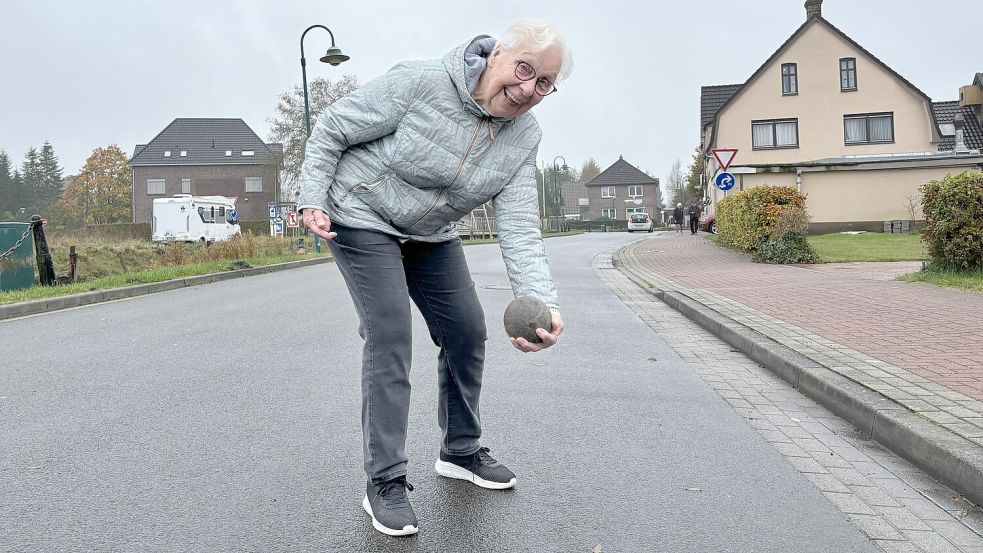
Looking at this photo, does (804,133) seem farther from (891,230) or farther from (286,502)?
(286,502)

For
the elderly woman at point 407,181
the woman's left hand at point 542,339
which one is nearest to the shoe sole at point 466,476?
the elderly woman at point 407,181

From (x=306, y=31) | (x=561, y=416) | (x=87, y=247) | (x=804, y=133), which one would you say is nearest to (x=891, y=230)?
(x=804, y=133)

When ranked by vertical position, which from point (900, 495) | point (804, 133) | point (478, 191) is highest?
point (804, 133)

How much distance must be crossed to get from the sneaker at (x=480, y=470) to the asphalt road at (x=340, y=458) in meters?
0.04

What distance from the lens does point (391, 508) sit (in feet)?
9.96

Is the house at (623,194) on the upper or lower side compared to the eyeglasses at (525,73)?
upper

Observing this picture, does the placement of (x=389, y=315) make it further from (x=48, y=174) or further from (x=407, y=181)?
(x=48, y=174)

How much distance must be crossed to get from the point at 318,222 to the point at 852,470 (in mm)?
2681

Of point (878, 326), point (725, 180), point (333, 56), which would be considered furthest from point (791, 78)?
point (878, 326)

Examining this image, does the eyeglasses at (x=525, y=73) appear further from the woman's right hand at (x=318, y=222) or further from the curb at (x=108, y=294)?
the curb at (x=108, y=294)

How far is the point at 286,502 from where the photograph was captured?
132 inches

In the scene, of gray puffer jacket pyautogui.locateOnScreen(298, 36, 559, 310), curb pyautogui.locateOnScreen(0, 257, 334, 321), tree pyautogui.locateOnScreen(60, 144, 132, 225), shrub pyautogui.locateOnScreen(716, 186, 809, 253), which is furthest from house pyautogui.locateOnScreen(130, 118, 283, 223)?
gray puffer jacket pyautogui.locateOnScreen(298, 36, 559, 310)

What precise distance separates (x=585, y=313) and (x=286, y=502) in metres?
7.17

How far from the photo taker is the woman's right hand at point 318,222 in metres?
2.90
